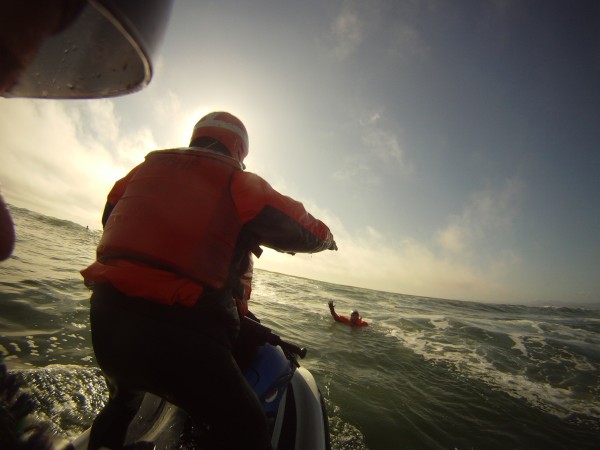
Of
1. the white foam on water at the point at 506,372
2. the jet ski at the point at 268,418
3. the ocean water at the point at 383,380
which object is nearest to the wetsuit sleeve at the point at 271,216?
the jet ski at the point at 268,418

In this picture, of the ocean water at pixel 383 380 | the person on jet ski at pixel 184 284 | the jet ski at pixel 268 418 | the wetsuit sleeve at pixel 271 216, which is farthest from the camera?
the ocean water at pixel 383 380

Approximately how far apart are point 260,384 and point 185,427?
64 cm

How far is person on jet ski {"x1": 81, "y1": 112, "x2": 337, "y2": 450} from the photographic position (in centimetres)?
157

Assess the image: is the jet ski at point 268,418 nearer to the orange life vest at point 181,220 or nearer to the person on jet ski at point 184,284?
the person on jet ski at point 184,284

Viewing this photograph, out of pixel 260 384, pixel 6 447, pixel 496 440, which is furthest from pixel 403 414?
pixel 6 447

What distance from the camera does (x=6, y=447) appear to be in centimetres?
48

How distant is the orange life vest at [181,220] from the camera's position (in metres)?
1.66

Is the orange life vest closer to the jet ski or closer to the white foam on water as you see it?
the jet ski

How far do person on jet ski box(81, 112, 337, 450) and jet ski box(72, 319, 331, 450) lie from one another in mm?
298

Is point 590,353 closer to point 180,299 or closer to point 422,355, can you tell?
point 422,355

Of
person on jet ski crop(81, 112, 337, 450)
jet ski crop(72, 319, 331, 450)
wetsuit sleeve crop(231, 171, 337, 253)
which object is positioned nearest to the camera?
person on jet ski crop(81, 112, 337, 450)

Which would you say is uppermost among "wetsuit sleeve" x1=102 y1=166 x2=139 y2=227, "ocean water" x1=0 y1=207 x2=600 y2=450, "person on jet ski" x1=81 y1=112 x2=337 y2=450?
"wetsuit sleeve" x1=102 y1=166 x2=139 y2=227

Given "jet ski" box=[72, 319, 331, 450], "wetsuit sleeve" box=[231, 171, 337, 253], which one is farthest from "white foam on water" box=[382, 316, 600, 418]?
"wetsuit sleeve" box=[231, 171, 337, 253]

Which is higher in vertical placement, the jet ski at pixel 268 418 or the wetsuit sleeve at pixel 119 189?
Result: the wetsuit sleeve at pixel 119 189
